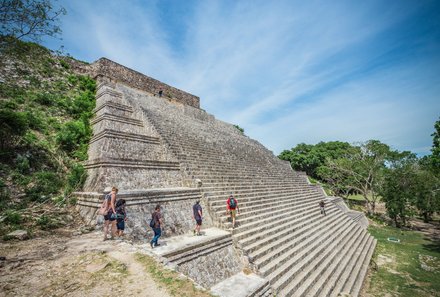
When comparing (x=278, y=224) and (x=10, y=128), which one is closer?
(x=10, y=128)

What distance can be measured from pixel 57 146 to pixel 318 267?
1166 centimetres

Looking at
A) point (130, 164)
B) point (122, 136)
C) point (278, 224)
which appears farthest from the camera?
point (122, 136)

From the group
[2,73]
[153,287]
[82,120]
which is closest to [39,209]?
[153,287]

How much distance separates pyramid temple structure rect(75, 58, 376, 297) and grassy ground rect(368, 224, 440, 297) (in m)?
0.62

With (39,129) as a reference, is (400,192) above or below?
below

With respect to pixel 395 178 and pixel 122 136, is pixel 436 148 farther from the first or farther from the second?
pixel 122 136

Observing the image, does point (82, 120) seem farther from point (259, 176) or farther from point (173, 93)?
point (173, 93)

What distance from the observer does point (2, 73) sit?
11.7 meters

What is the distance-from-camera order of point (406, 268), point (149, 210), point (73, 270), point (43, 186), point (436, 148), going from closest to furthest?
1. point (73, 270)
2. point (149, 210)
3. point (43, 186)
4. point (406, 268)
5. point (436, 148)

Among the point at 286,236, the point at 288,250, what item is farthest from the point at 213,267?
the point at 286,236

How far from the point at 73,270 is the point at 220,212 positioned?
471cm

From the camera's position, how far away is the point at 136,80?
2016 cm

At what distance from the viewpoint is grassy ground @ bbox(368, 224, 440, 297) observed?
25.6 feet

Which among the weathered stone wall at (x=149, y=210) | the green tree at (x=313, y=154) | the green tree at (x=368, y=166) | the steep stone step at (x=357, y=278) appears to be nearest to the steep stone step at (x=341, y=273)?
the steep stone step at (x=357, y=278)
